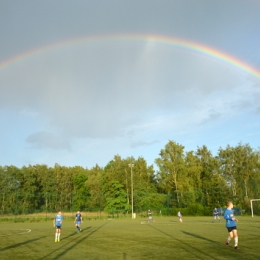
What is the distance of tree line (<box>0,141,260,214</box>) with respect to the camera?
2628 inches

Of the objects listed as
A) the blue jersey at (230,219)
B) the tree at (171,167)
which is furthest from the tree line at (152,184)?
the blue jersey at (230,219)

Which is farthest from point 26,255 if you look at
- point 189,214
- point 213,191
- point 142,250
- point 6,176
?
point 6,176

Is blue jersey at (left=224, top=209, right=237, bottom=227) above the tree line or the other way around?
the other way around

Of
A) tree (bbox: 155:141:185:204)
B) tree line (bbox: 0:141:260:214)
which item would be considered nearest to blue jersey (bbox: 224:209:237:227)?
tree line (bbox: 0:141:260:214)

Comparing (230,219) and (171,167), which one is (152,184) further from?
(230,219)

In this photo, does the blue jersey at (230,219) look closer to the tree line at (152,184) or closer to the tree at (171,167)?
the tree line at (152,184)

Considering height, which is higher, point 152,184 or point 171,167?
point 171,167

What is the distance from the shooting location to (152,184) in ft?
293

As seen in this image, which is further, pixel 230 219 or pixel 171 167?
pixel 171 167

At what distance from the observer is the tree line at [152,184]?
66750mm

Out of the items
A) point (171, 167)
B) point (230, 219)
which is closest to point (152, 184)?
point (171, 167)

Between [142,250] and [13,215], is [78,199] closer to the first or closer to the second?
[13,215]

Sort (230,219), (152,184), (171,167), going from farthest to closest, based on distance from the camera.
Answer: (152,184), (171,167), (230,219)

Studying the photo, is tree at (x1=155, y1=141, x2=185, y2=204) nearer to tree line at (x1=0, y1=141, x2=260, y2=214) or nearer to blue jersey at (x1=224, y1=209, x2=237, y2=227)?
tree line at (x1=0, y1=141, x2=260, y2=214)
